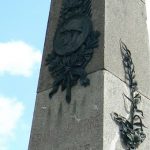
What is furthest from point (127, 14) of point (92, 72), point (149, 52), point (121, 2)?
A: point (92, 72)

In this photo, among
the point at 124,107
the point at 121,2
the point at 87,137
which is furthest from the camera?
the point at 121,2

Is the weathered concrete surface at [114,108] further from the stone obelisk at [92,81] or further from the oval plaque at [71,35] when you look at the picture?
the oval plaque at [71,35]

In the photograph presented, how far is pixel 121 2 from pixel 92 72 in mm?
1890

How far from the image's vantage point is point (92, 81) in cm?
748

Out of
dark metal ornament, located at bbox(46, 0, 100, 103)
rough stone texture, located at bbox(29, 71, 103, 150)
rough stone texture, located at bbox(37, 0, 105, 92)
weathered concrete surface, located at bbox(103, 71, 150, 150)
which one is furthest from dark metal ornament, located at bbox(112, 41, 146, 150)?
dark metal ornament, located at bbox(46, 0, 100, 103)

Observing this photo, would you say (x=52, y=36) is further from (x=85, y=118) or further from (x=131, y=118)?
(x=131, y=118)

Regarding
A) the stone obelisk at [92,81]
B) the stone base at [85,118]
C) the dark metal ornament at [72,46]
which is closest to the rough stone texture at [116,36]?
the stone obelisk at [92,81]

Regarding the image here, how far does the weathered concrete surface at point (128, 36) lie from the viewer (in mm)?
7762

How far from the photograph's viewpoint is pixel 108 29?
7957 mm

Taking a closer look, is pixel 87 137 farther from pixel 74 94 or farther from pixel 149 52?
pixel 149 52

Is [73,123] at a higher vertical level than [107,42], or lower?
lower

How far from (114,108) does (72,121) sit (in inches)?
29.2

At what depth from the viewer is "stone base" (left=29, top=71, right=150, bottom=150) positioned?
6949mm

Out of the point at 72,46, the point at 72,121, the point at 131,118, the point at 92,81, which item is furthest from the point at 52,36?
the point at 131,118
